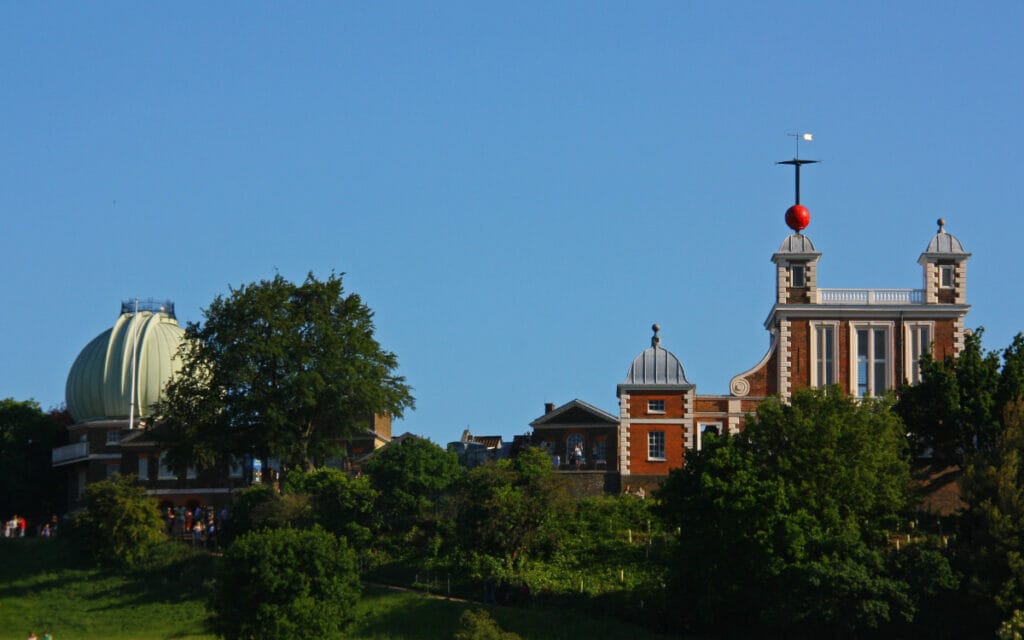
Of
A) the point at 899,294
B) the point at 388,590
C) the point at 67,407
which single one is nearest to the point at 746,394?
the point at 899,294

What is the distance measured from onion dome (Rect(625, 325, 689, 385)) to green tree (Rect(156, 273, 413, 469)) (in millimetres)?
9934

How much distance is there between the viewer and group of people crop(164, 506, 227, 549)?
7450 cm

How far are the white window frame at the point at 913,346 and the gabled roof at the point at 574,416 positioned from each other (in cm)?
1269

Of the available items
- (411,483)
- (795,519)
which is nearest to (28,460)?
(411,483)

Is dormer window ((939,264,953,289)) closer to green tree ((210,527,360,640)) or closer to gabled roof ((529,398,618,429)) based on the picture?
gabled roof ((529,398,618,429))

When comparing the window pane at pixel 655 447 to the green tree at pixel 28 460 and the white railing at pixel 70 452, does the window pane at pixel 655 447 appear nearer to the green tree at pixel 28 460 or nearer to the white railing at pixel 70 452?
the white railing at pixel 70 452

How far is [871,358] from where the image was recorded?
78875mm

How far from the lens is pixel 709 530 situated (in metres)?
62.4

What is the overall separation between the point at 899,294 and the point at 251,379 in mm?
27467

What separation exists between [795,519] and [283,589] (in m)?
16.9

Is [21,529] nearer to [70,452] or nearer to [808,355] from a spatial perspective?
[70,452]

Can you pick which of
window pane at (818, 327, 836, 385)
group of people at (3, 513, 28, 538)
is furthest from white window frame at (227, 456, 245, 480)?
window pane at (818, 327, 836, 385)

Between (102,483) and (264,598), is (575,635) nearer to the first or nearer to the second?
(264,598)

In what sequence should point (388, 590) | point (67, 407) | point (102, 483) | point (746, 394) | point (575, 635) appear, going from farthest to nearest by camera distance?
point (67, 407) < point (746, 394) < point (102, 483) < point (388, 590) < point (575, 635)
